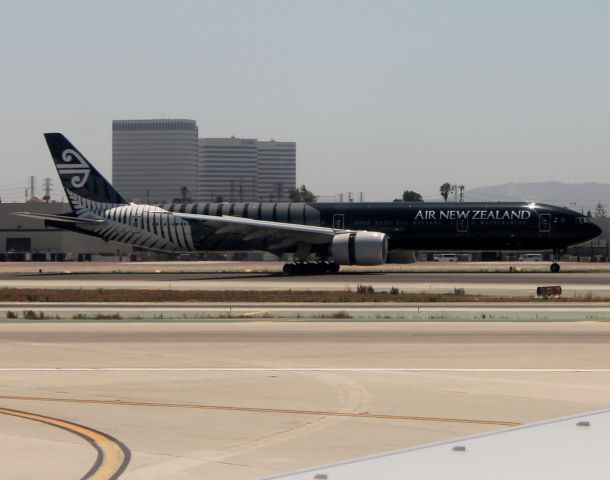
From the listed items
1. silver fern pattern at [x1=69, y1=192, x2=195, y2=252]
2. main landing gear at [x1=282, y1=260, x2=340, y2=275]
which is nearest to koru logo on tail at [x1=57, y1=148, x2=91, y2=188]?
silver fern pattern at [x1=69, y1=192, x2=195, y2=252]

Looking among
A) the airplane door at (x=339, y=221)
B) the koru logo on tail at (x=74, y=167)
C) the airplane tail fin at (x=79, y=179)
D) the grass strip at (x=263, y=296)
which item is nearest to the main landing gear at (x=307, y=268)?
the airplane door at (x=339, y=221)

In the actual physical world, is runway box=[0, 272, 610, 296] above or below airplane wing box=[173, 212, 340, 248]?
below

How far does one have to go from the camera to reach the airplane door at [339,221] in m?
61.9

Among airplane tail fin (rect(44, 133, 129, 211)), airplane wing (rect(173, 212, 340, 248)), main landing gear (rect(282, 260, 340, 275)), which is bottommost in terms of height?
main landing gear (rect(282, 260, 340, 275))

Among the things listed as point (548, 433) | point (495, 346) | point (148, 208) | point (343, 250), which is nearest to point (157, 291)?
point (343, 250)

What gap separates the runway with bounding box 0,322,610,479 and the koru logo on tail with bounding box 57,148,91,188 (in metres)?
40.2

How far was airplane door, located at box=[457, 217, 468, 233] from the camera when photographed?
5922cm

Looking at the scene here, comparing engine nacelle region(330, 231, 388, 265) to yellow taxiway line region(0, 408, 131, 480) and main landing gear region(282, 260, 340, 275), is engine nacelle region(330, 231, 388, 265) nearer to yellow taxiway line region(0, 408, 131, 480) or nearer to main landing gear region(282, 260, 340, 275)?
main landing gear region(282, 260, 340, 275)

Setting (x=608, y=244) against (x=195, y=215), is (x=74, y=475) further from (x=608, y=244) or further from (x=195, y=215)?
(x=608, y=244)

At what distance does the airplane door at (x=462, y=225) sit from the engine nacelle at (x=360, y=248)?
15.0ft

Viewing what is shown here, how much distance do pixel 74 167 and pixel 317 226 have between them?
53.7ft

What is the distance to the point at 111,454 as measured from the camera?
1092 cm

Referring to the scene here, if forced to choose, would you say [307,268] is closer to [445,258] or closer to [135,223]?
[135,223]

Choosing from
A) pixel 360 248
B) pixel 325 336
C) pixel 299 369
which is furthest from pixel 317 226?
pixel 299 369
